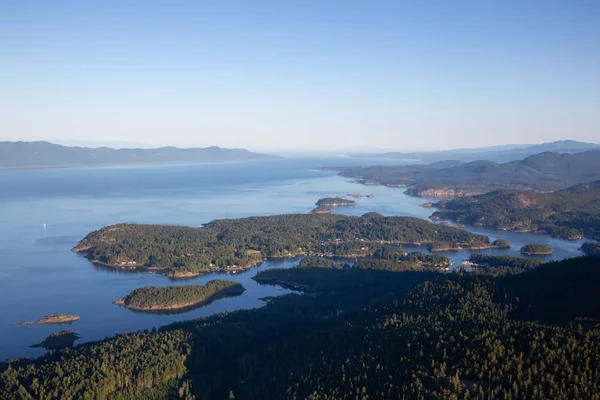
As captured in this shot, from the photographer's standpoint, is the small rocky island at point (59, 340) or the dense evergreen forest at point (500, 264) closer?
the small rocky island at point (59, 340)

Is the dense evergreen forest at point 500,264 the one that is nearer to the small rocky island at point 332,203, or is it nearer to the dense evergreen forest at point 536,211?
the dense evergreen forest at point 536,211

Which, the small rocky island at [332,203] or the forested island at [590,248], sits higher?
the small rocky island at [332,203]

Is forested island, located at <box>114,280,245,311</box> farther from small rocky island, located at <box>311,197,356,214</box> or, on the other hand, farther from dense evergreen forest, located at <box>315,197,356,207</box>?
dense evergreen forest, located at <box>315,197,356,207</box>

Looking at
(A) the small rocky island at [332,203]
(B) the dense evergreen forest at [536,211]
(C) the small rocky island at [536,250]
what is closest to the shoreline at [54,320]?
(C) the small rocky island at [536,250]

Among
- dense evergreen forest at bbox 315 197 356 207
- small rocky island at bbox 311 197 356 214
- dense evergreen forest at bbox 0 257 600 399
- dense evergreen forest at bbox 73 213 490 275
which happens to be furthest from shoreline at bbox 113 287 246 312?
dense evergreen forest at bbox 315 197 356 207

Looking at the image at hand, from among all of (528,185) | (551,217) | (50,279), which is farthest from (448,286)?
(528,185)
